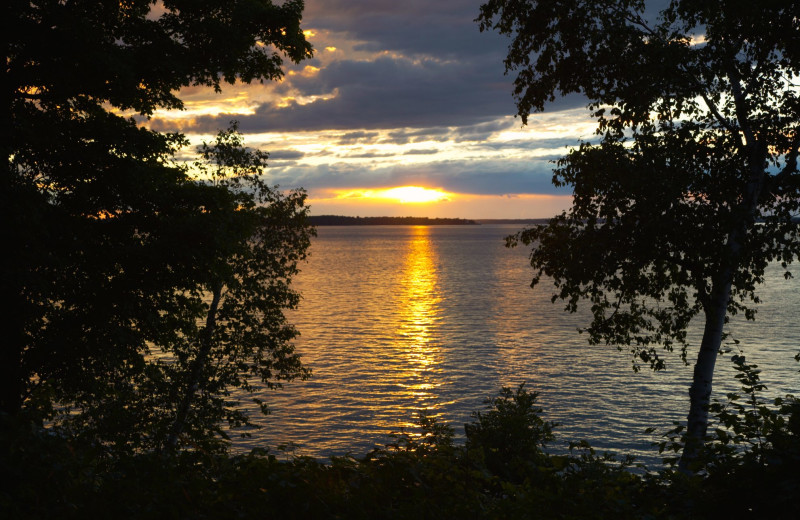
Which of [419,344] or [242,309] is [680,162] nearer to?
[242,309]

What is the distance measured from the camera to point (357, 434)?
3956 centimetres

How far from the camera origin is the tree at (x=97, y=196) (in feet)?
44.0

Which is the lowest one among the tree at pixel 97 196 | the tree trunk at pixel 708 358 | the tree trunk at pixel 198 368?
the tree trunk at pixel 198 368

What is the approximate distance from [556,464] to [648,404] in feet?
132

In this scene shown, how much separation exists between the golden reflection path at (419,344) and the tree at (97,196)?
2358 cm

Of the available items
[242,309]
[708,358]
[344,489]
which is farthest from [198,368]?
[344,489]

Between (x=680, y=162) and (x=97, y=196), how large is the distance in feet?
45.6

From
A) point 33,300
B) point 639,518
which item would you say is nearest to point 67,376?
point 33,300

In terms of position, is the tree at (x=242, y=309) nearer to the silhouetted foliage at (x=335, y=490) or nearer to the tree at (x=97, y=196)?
the tree at (x=97, y=196)

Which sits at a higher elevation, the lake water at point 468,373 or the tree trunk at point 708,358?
the tree trunk at point 708,358

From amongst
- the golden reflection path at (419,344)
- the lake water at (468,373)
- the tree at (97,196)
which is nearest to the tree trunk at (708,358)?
the lake water at (468,373)

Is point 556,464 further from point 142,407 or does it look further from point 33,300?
point 142,407

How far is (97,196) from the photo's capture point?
1455 cm

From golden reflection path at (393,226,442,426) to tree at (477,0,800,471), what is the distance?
22045 millimetres
